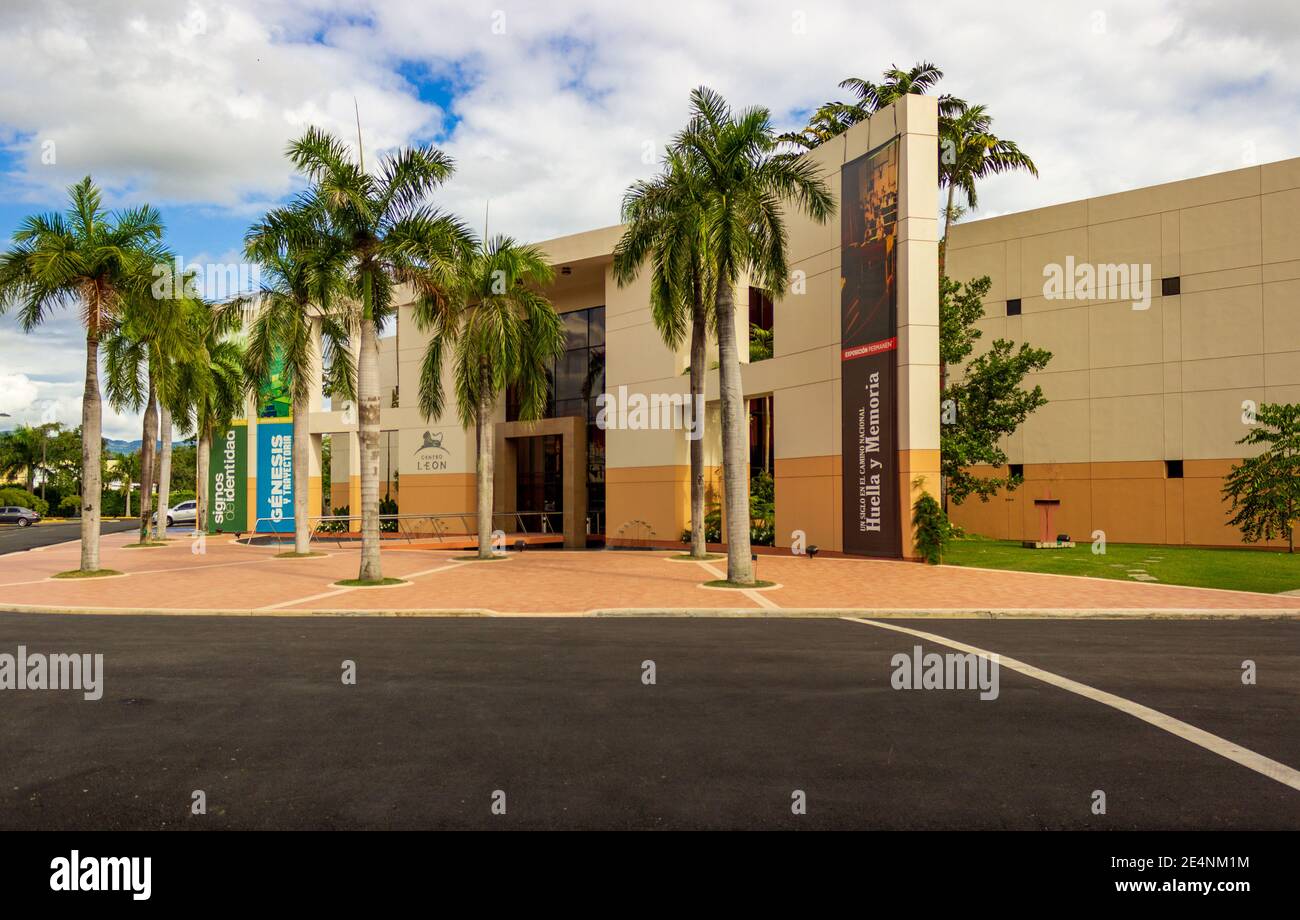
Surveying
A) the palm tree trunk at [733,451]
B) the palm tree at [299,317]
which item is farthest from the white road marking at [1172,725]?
the palm tree at [299,317]

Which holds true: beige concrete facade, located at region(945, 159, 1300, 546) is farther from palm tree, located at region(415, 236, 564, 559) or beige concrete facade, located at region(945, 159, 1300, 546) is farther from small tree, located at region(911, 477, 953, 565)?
palm tree, located at region(415, 236, 564, 559)

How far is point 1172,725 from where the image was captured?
6.57 metres

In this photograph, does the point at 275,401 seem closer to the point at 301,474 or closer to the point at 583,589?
the point at 301,474

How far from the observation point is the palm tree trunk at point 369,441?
17.8 metres

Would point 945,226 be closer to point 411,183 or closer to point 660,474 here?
point 660,474

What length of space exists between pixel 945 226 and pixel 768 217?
15588mm

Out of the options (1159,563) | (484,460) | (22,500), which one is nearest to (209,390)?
(484,460)

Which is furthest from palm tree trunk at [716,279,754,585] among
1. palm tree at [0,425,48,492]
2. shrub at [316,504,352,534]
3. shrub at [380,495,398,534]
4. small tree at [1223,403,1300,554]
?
palm tree at [0,425,48,492]

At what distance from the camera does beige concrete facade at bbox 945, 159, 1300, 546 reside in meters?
25.0

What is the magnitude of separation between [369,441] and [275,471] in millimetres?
27998

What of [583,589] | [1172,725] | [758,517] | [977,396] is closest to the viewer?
[1172,725]

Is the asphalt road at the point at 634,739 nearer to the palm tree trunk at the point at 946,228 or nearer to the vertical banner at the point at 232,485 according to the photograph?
the palm tree trunk at the point at 946,228
